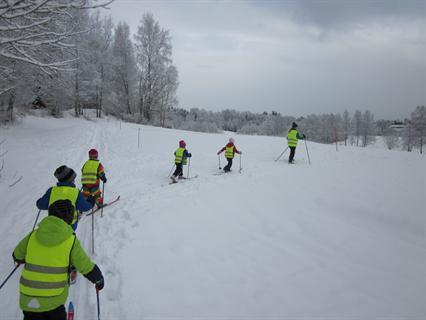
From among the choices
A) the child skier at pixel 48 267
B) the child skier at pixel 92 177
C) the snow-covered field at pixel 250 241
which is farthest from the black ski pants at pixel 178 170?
the child skier at pixel 48 267

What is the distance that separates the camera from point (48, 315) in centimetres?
250

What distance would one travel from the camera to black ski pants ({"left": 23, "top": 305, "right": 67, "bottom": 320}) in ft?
8.11

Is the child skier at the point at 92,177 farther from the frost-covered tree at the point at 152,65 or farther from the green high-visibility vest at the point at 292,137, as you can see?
the frost-covered tree at the point at 152,65

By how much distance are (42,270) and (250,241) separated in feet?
12.9

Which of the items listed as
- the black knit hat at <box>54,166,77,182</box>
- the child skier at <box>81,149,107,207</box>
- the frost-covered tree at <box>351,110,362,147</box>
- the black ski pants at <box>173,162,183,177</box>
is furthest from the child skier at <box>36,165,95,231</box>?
the frost-covered tree at <box>351,110,362,147</box>

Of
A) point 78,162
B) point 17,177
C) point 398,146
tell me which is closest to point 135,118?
point 78,162

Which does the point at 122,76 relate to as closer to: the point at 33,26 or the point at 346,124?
the point at 33,26

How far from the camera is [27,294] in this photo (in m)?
A: 2.41

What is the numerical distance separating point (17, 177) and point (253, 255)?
369 inches

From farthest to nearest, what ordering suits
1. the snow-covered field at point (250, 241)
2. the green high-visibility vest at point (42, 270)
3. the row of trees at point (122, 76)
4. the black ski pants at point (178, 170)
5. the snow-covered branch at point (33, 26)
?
the row of trees at point (122, 76) → the black ski pants at point (178, 170) → the snow-covered field at point (250, 241) → the snow-covered branch at point (33, 26) → the green high-visibility vest at point (42, 270)

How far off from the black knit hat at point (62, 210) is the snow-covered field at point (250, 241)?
65.7 inches

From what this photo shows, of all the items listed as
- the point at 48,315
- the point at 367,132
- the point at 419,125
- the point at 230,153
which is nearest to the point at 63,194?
the point at 48,315

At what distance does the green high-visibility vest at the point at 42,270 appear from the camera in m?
2.41

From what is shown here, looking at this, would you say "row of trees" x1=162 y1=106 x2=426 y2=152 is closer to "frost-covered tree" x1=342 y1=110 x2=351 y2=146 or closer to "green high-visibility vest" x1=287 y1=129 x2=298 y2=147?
"frost-covered tree" x1=342 y1=110 x2=351 y2=146
